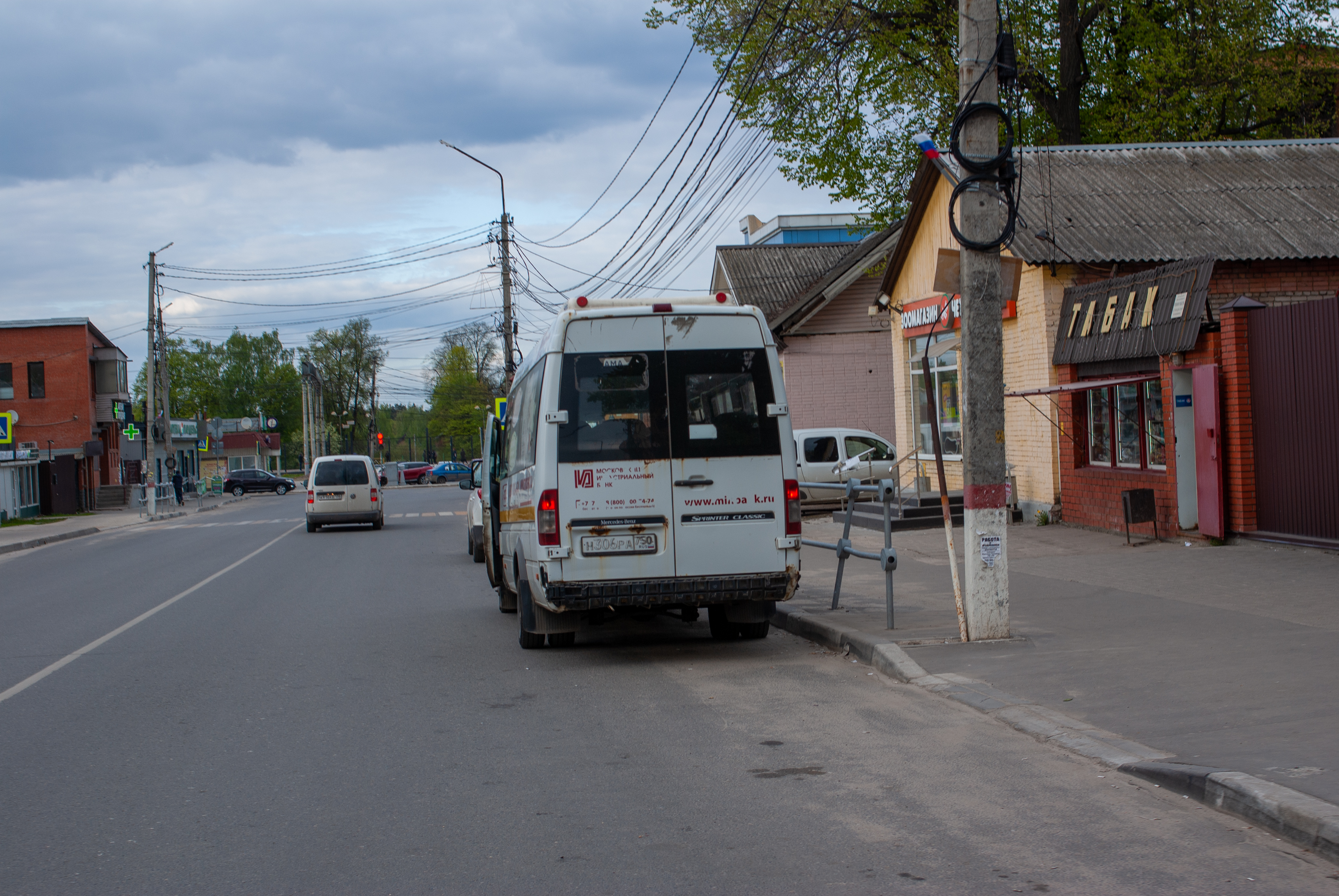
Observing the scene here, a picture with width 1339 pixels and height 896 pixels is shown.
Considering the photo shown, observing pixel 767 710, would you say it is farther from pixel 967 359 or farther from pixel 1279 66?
pixel 1279 66

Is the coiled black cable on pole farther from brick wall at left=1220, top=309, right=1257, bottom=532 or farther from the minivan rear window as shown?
the minivan rear window

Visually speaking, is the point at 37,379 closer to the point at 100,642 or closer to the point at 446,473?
the point at 446,473

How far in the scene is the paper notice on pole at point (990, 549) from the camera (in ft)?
28.3

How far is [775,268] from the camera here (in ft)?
112

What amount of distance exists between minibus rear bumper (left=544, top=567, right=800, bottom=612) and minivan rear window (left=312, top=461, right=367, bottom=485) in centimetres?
2000

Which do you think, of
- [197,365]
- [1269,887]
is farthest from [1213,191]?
[197,365]

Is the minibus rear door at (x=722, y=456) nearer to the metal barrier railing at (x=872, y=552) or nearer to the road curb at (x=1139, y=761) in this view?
the metal barrier railing at (x=872, y=552)

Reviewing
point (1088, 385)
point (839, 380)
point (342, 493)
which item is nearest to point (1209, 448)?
point (1088, 385)

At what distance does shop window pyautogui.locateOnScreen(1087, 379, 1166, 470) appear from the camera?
15086mm

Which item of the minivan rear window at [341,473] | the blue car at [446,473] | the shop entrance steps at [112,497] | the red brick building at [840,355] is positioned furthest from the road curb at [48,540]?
the blue car at [446,473]

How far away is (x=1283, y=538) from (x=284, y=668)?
10.4m

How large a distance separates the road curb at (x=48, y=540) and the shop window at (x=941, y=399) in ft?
67.2

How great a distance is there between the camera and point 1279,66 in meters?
25.3

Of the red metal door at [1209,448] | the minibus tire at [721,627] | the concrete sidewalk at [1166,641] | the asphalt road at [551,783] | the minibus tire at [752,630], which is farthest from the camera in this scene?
the red metal door at [1209,448]
